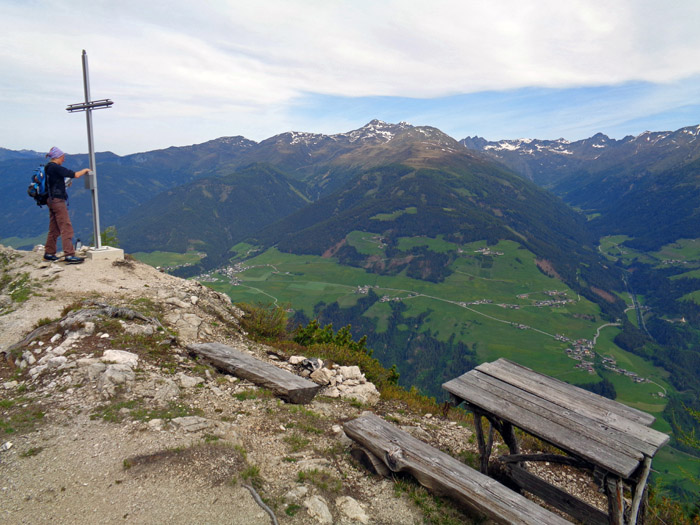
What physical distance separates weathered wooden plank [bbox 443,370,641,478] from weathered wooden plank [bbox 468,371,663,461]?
100 mm

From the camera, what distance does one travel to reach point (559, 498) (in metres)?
8.77

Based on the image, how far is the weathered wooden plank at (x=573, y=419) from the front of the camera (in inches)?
262

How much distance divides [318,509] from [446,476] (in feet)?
8.64

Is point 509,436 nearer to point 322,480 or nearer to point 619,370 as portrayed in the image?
point 322,480

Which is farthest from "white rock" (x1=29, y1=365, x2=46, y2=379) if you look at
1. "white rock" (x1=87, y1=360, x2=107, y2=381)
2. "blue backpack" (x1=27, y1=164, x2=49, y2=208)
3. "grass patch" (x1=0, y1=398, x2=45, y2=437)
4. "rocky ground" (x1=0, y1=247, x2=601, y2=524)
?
"blue backpack" (x1=27, y1=164, x2=49, y2=208)

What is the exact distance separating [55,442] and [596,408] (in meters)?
11.3

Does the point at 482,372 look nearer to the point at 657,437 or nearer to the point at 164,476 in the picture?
the point at 657,437

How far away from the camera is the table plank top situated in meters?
6.57

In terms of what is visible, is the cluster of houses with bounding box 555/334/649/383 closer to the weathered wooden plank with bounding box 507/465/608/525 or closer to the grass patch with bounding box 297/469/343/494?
the weathered wooden plank with bounding box 507/465/608/525

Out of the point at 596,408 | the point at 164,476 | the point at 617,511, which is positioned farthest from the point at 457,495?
the point at 164,476

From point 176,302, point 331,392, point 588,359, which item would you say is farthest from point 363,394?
point 588,359

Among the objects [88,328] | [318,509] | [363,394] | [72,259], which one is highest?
[72,259]

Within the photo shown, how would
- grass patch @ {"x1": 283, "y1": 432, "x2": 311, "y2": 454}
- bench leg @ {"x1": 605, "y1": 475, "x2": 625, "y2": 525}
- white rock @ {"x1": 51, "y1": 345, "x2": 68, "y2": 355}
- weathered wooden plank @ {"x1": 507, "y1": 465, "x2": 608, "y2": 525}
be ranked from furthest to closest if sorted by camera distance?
white rock @ {"x1": 51, "y1": 345, "x2": 68, "y2": 355} < grass patch @ {"x1": 283, "y1": 432, "x2": 311, "y2": 454} < weathered wooden plank @ {"x1": 507, "y1": 465, "x2": 608, "y2": 525} < bench leg @ {"x1": 605, "y1": 475, "x2": 625, "y2": 525}

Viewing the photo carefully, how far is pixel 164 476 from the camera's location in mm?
7023
